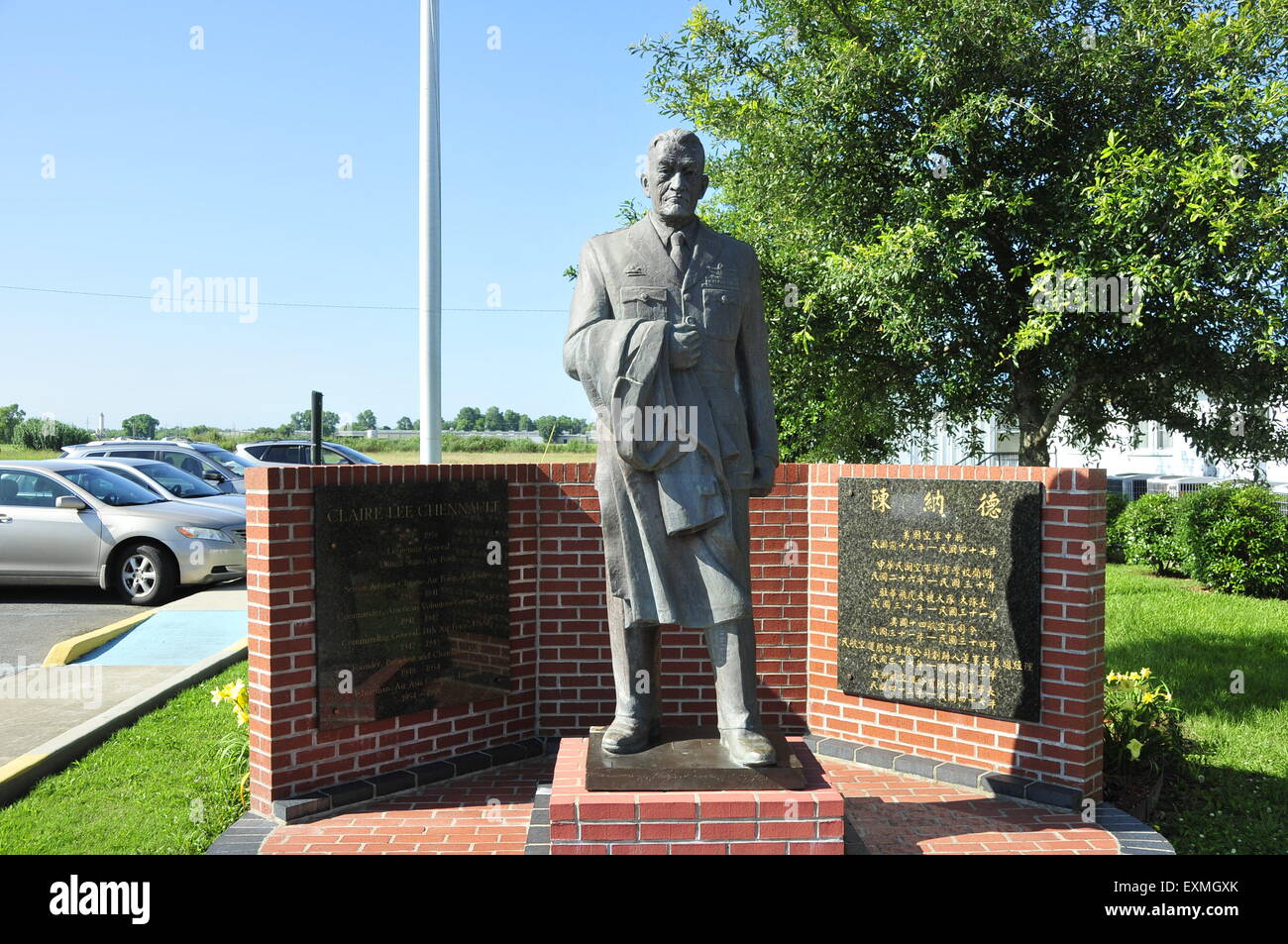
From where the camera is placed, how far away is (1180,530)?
12.9 meters

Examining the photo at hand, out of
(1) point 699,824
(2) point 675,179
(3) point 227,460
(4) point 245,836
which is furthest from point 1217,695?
(3) point 227,460

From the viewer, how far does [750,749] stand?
12.9ft

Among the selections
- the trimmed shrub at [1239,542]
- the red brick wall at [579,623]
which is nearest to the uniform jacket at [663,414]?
the red brick wall at [579,623]

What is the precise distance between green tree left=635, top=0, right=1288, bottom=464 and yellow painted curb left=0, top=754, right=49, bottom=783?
18.9 feet

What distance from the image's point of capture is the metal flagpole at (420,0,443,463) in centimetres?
854

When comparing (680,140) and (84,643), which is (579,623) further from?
(84,643)

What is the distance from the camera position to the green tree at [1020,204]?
6.74 meters

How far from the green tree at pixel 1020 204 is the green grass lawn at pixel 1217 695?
6.14 feet

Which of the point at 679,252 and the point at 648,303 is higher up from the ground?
Answer: the point at 679,252

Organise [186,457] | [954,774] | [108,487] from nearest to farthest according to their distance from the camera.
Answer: [954,774]
[108,487]
[186,457]

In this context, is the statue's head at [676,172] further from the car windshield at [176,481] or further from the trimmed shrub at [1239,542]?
the car windshield at [176,481]

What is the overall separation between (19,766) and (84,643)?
3204 millimetres

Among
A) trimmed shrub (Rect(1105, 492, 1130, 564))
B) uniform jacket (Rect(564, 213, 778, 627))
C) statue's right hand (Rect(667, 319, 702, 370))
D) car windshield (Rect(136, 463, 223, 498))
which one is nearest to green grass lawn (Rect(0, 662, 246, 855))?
uniform jacket (Rect(564, 213, 778, 627))

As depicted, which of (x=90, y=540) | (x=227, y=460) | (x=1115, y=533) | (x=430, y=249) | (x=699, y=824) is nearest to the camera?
(x=699, y=824)
